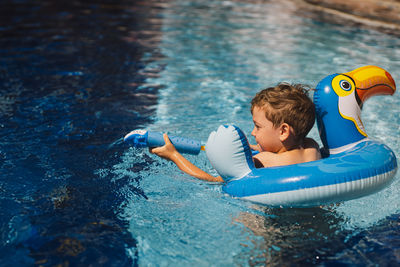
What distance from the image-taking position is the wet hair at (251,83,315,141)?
9.68 feet

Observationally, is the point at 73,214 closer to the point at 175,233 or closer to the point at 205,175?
the point at 175,233

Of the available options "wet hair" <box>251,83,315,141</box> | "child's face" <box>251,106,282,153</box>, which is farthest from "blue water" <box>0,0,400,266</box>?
"wet hair" <box>251,83,315,141</box>

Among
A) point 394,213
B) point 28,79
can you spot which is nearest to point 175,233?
point 394,213

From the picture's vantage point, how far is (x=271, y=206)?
2982 mm

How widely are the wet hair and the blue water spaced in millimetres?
601

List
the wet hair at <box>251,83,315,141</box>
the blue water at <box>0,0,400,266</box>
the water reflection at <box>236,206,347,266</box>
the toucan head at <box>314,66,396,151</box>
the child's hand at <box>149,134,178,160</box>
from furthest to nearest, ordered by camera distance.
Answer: the child's hand at <box>149,134,178,160</box> → the toucan head at <box>314,66,396,151</box> → the wet hair at <box>251,83,315,141</box> → the blue water at <box>0,0,400,266</box> → the water reflection at <box>236,206,347,266</box>

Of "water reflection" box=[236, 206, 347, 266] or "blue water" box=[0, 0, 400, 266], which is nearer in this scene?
"water reflection" box=[236, 206, 347, 266]

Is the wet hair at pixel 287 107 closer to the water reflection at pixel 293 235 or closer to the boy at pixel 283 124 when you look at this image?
the boy at pixel 283 124

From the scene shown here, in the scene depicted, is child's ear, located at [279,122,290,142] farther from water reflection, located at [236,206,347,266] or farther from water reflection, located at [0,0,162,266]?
water reflection, located at [0,0,162,266]

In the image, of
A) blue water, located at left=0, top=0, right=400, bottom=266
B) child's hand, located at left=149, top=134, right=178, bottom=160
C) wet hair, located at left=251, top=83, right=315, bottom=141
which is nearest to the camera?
blue water, located at left=0, top=0, right=400, bottom=266

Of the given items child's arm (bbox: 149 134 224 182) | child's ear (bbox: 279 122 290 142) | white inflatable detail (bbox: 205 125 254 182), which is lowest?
child's arm (bbox: 149 134 224 182)

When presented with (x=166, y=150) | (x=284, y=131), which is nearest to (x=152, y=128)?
(x=166, y=150)

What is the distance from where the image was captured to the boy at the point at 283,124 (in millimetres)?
2961

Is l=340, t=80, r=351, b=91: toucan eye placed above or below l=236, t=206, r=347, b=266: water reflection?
above
